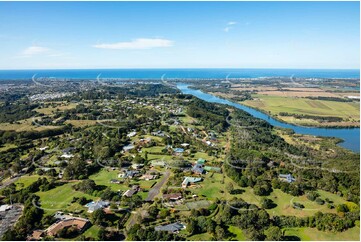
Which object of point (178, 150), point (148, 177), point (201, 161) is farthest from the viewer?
point (178, 150)

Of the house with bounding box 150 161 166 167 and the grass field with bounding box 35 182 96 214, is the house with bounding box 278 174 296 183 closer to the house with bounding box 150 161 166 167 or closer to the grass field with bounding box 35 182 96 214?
the house with bounding box 150 161 166 167

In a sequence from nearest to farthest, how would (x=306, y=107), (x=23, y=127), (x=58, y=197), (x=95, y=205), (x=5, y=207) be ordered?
(x=95, y=205) < (x=5, y=207) < (x=58, y=197) < (x=23, y=127) < (x=306, y=107)

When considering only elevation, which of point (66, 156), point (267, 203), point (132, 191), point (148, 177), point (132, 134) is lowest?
point (267, 203)

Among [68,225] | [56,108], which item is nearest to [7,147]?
[68,225]

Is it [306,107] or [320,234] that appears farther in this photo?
[306,107]

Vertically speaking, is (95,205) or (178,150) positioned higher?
(178,150)

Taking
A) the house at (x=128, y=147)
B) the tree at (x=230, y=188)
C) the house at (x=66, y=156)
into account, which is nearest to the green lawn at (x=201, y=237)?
the tree at (x=230, y=188)

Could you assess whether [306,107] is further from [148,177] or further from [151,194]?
[151,194]

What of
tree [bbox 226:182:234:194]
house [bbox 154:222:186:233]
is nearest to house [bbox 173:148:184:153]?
tree [bbox 226:182:234:194]

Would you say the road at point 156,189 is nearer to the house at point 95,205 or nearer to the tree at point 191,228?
the house at point 95,205

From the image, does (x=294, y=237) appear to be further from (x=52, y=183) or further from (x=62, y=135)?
(x=62, y=135)
